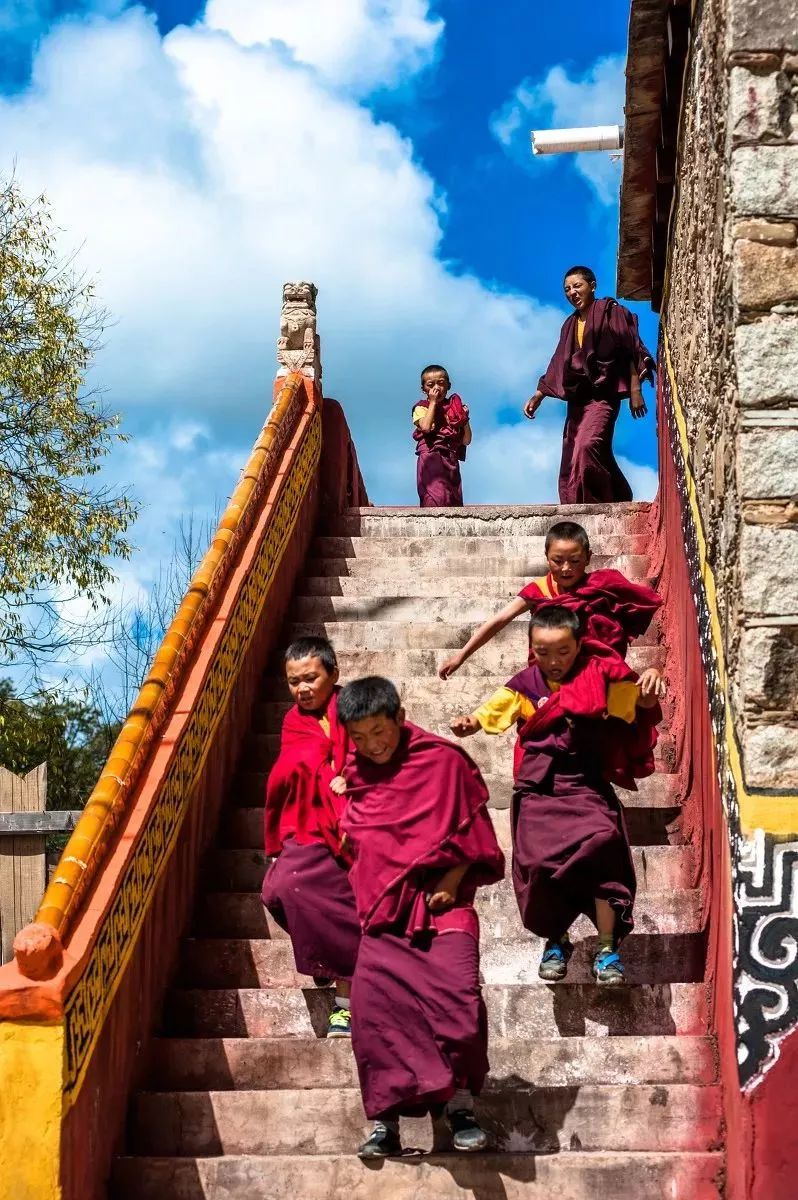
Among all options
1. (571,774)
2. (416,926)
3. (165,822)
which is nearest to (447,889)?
(416,926)

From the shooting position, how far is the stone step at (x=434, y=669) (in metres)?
7.30

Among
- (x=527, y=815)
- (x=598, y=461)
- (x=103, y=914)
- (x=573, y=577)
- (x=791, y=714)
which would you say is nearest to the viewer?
(x=791, y=714)

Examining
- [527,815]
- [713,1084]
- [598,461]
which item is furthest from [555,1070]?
[598,461]

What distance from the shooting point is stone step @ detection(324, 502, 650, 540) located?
8875mm

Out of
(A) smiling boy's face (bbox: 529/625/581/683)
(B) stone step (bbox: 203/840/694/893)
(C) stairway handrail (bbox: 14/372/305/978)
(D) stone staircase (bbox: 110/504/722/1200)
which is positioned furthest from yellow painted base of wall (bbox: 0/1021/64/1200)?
(A) smiling boy's face (bbox: 529/625/581/683)

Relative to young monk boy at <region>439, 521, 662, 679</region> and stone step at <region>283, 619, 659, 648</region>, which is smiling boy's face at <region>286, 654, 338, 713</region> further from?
stone step at <region>283, 619, 659, 648</region>

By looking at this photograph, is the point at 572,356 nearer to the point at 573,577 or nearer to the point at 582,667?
the point at 573,577

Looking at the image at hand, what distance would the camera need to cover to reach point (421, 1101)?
15.0ft

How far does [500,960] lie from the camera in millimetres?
5676

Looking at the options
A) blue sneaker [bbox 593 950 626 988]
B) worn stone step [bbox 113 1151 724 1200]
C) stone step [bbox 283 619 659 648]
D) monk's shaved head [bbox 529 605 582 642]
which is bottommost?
worn stone step [bbox 113 1151 724 1200]

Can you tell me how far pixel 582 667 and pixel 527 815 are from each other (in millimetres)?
546

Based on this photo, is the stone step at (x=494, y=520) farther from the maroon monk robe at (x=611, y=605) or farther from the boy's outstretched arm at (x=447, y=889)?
the boy's outstretched arm at (x=447, y=889)

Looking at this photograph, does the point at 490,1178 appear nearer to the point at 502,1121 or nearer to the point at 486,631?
the point at 502,1121

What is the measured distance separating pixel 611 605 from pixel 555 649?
0.66 m
